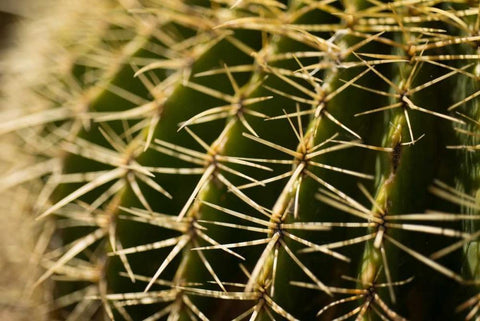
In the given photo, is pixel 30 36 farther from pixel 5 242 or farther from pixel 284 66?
pixel 284 66

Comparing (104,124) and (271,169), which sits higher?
(271,169)

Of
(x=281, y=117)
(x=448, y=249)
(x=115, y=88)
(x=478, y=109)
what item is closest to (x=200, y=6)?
(x=115, y=88)

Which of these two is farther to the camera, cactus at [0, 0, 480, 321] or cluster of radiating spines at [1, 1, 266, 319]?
cluster of radiating spines at [1, 1, 266, 319]

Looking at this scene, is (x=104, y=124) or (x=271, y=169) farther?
(x=104, y=124)

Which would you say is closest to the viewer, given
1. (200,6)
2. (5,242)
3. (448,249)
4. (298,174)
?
(448,249)

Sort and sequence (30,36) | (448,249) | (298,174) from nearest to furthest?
1. (448,249)
2. (298,174)
3. (30,36)

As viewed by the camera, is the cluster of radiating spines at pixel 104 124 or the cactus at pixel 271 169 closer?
the cactus at pixel 271 169

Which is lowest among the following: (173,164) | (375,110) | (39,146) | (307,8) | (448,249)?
(39,146)

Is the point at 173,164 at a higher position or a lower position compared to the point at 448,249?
lower
